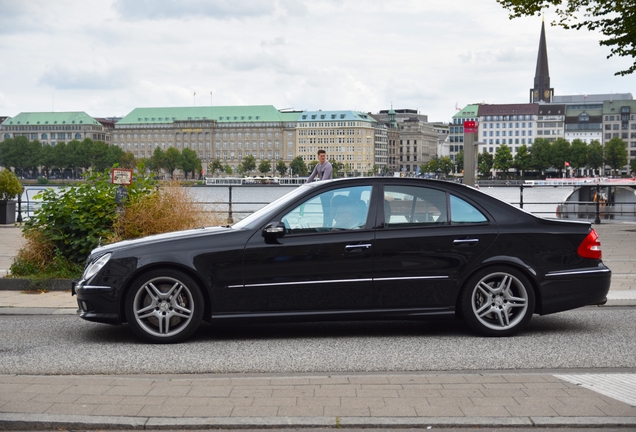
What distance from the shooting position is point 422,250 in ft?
24.6

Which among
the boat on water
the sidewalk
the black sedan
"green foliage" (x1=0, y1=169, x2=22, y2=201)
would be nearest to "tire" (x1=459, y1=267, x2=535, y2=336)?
the black sedan

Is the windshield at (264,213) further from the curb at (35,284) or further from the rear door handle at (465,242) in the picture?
the curb at (35,284)

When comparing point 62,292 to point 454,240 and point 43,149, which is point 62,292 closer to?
point 454,240

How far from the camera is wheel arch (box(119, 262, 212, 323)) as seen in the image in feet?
23.7

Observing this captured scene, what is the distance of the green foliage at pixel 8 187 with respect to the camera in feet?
83.7

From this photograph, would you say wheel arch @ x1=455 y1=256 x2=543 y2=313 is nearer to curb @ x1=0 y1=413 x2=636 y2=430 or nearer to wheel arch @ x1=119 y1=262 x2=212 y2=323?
wheel arch @ x1=119 y1=262 x2=212 y2=323

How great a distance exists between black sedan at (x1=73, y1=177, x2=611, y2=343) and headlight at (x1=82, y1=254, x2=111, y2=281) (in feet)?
0.04

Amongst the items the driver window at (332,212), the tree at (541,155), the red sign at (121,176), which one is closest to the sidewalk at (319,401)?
the driver window at (332,212)

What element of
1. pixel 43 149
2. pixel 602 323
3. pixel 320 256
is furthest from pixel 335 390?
pixel 43 149

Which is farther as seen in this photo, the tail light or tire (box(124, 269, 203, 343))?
the tail light

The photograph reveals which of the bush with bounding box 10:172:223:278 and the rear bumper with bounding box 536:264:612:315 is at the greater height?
the bush with bounding box 10:172:223:278

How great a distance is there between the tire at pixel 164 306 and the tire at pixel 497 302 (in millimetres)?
2274

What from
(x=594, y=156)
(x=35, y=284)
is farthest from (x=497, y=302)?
(x=594, y=156)

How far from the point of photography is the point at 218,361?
260 inches
